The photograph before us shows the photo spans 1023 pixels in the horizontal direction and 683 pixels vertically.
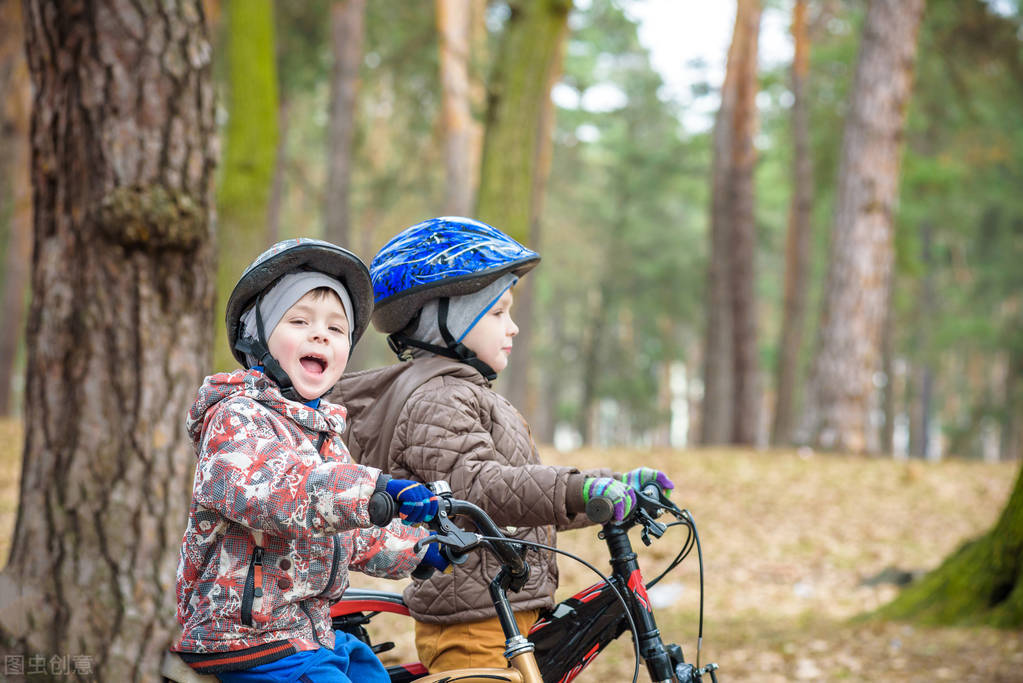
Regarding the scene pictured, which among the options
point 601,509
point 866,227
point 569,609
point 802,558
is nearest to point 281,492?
point 601,509

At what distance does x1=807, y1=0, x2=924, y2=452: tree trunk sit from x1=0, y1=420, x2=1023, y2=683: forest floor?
0.73 meters

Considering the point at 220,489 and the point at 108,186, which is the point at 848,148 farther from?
the point at 220,489

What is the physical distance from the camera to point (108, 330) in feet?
13.4

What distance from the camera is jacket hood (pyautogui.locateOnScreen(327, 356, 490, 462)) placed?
9.53ft

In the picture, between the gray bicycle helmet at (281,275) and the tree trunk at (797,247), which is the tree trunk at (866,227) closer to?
the tree trunk at (797,247)

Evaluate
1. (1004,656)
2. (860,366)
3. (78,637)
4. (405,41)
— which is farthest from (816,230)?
(78,637)

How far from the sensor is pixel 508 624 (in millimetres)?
2307

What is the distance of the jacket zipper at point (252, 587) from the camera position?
227 cm

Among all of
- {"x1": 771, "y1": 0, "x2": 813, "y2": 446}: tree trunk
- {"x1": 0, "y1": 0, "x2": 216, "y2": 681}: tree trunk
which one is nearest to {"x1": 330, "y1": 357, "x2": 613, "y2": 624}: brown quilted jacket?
{"x1": 0, "y1": 0, "x2": 216, "y2": 681}: tree trunk

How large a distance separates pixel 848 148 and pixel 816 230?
16.7 metres

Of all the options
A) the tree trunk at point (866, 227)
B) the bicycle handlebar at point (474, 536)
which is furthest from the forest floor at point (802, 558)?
the bicycle handlebar at point (474, 536)

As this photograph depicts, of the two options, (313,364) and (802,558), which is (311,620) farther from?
(802,558)

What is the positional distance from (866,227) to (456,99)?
792 cm

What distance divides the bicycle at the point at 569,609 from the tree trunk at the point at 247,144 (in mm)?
5884
